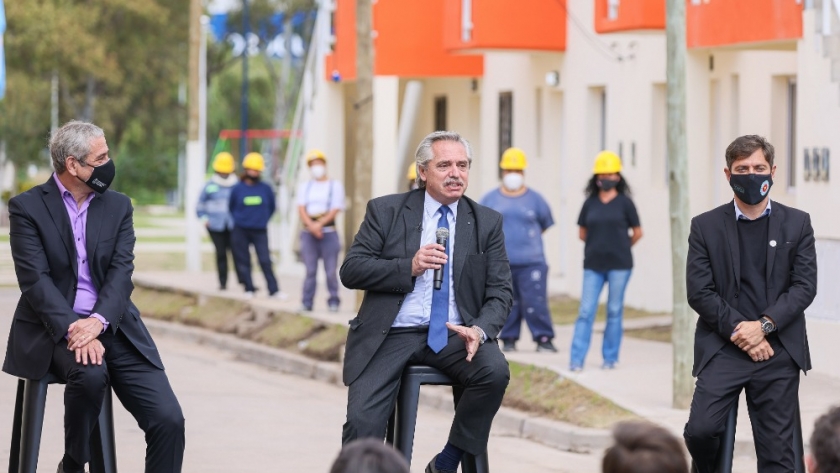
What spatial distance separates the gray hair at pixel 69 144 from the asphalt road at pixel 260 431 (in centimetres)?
303

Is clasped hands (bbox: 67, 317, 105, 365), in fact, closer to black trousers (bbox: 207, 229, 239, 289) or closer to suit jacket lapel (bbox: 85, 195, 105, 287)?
suit jacket lapel (bbox: 85, 195, 105, 287)

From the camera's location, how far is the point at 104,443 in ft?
26.9

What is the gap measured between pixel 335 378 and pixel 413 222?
794cm

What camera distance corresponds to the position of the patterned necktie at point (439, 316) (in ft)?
25.6

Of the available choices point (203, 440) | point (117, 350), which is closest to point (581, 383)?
point (203, 440)

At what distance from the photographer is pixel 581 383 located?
1303 cm

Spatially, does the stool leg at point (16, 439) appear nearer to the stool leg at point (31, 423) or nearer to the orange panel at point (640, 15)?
the stool leg at point (31, 423)

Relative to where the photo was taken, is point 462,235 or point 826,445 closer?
point 826,445

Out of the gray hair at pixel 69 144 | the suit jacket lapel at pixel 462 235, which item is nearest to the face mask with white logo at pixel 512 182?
the suit jacket lapel at pixel 462 235

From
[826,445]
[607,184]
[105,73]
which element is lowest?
[826,445]

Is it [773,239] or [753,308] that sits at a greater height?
[773,239]

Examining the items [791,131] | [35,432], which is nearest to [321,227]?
[791,131]

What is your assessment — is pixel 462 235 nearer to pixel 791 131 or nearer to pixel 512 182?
pixel 512 182

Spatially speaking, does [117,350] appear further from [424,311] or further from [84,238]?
[424,311]
